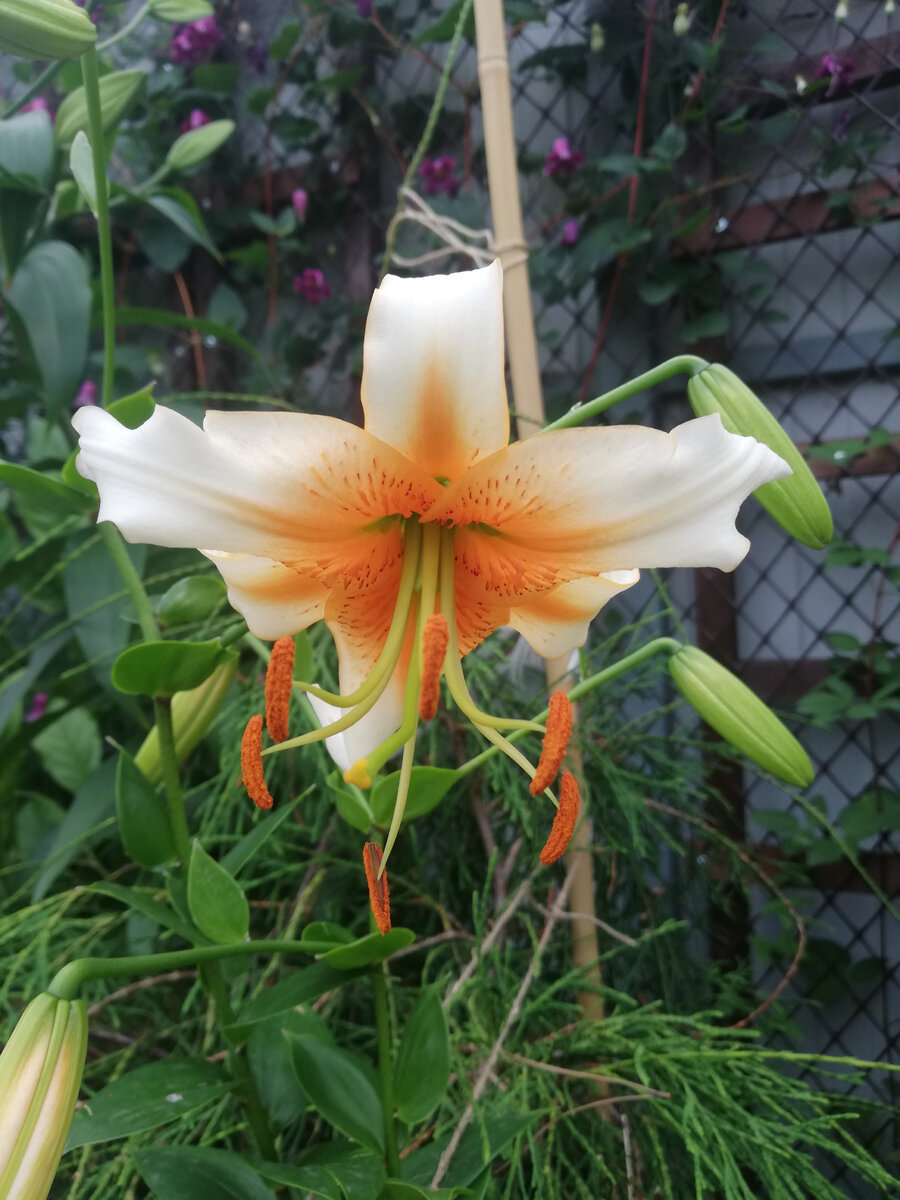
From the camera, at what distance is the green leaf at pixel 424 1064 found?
358 millimetres

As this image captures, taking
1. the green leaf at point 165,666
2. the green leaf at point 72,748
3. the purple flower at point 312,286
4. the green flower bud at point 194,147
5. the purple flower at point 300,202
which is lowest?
the green leaf at point 165,666

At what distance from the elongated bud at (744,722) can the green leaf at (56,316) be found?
1.97ft

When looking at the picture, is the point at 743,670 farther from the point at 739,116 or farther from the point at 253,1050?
the point at 253,1050

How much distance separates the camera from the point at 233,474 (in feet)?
0.83

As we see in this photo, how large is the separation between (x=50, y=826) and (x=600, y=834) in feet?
1.75

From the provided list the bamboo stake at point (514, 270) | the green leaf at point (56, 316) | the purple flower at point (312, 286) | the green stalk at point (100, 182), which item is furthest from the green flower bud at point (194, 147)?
the purple flower at point (312, 286)

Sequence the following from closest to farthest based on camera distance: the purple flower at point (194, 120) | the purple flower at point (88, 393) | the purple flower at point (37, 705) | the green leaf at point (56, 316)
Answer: the green leaf at point (56, 316) → the purple flower at point (37, 705) → the purple flower at point (88, 393) → the purple flower at point (194, 120)

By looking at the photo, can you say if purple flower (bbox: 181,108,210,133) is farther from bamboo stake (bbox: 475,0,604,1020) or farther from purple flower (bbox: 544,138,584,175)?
bamboo stake (bbox: 475,0,604,1020)

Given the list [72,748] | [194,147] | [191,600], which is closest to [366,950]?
[191,600]

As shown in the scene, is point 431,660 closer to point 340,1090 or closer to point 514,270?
point 340,1090

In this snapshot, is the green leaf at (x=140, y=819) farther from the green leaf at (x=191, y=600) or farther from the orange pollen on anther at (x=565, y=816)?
the orange pollen on anther at (x=565, y=816)

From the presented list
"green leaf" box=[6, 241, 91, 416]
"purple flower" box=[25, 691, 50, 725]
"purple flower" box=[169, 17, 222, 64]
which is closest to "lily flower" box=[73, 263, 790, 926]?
"green leaf" box=[6, 241, 91, 416]

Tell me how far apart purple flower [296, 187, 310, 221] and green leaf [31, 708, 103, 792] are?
2.89ft

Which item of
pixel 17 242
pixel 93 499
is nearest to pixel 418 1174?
pixel 93 499
